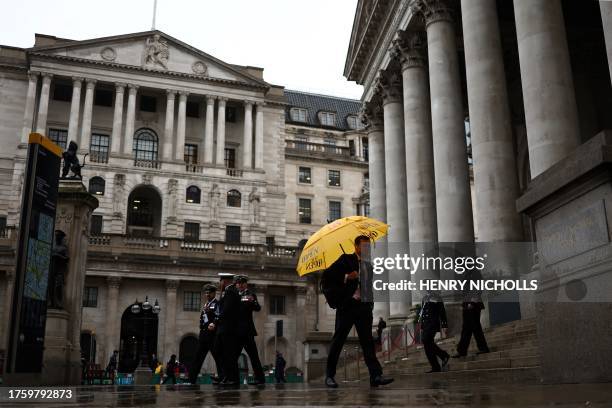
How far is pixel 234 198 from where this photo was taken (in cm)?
6047

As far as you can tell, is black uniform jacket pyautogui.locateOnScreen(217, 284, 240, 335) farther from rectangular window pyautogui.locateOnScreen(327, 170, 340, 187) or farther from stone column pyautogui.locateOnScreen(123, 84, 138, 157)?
rectangular window pyautogui.locateOnScreen(327, 170, 340, 187)

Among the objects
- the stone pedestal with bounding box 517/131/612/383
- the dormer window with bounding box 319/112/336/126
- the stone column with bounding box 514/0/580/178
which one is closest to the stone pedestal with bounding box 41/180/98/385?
→ the stone column with bounding box 514/0/580/178

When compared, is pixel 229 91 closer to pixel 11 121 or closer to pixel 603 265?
pixel 11 121

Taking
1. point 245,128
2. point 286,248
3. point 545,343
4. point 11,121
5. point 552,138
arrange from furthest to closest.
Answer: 1. point 245,128
2. point 11,121
3. point 286,248
4. point 552,138
5. point 545,343

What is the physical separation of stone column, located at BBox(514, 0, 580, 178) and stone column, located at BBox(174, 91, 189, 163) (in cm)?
4597

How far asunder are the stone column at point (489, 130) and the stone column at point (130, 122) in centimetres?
4284

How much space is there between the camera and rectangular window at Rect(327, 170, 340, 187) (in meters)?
69.7

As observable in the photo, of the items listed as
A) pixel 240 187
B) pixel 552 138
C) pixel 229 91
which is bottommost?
pixel 552 138

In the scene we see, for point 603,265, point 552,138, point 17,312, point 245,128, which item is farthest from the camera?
point 245,128

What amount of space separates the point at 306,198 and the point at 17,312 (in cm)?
5731

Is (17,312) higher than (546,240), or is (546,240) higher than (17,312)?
(546,240)

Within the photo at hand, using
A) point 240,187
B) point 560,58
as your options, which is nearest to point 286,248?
point 240,187

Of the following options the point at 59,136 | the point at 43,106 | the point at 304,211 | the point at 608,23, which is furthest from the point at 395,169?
the point at 59,136

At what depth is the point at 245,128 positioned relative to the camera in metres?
63.4
